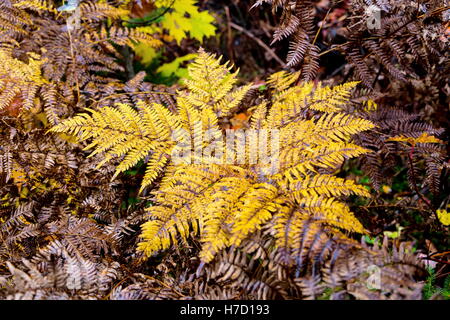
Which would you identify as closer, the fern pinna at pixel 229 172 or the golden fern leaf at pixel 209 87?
the fern pinna at pixel 229 172

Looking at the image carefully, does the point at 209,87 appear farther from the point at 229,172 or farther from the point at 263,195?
the point at 263,195

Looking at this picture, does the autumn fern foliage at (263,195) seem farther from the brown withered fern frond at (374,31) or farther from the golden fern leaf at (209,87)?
the brown withered fern frond at (374,31)

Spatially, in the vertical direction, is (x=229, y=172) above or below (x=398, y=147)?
below

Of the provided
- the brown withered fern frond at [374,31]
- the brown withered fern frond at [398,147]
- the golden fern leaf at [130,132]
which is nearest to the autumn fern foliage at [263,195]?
the golden fern leaf at [130,132]

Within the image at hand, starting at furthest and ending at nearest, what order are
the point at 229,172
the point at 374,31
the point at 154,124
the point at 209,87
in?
the point at 374,31
the point at 209,87
the point at 154,124
the point at 229,172

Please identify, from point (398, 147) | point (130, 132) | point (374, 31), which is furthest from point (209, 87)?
point (398, 147)

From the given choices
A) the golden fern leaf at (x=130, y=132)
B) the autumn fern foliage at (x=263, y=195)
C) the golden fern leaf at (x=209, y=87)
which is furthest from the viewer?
the golden fern leaf at (x=209, y=87)
